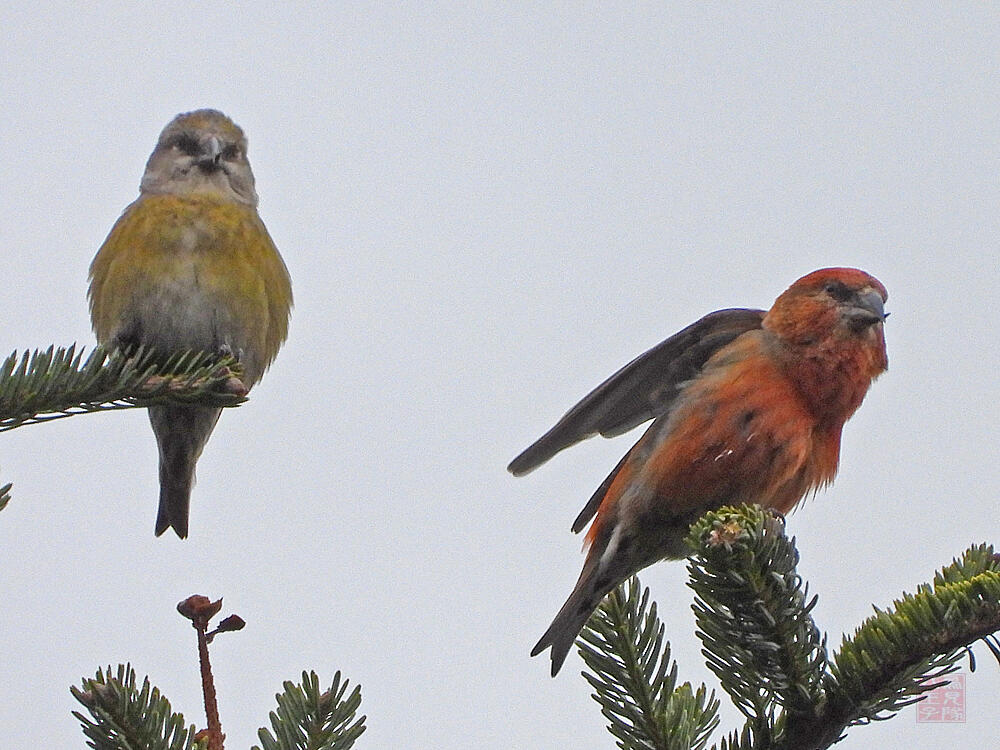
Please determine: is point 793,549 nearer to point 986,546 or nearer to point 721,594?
point 721,594

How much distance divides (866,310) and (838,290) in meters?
0.15

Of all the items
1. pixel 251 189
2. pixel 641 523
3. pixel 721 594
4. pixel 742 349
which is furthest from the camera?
pixel 251 189

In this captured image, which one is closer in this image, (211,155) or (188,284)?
(188,284)

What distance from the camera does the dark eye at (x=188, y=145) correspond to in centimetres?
478

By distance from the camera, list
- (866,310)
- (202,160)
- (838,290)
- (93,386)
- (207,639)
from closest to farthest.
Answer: (207,639) → (93,386) → (866,310) → (838,290) → (202,160)

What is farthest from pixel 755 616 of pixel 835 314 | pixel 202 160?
pixel 202 160

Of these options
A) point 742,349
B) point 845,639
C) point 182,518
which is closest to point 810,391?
point 742,349

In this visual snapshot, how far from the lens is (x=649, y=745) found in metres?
2.13

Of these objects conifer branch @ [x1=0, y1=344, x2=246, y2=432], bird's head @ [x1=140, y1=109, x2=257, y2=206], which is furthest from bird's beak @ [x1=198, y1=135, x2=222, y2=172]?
conifer branch @ [x1=0, y1=344, x2=246, y2=432]

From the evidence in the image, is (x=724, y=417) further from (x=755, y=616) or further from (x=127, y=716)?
(x=127, y=716)

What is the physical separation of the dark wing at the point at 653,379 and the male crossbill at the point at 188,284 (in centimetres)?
122

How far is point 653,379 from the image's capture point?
4543mm

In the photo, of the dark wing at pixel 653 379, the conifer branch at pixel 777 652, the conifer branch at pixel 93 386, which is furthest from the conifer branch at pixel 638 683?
the dark wing at pixel 653 379

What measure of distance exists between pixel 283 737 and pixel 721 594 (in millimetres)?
838
